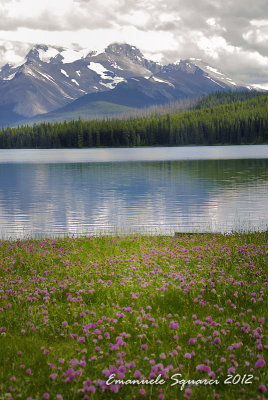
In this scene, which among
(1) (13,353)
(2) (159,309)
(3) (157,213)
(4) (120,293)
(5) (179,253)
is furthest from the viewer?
(3) (157,213)

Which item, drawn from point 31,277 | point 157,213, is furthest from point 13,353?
point 157,213

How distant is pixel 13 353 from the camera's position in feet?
25.9

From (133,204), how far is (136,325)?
118 feet

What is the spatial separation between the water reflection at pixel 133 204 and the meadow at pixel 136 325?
1309 centimetres

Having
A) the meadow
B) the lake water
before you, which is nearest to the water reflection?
the lake water

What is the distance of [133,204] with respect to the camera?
1769 inches

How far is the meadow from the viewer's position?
21.9 feet

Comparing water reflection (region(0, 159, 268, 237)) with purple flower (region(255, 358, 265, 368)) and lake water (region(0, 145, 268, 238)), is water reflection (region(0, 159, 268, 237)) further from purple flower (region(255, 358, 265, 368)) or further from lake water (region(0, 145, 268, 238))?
purple flower (region(255, 358, 265, 368))

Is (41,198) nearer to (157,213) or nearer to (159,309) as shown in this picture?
(157,213)

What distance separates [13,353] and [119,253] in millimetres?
8400

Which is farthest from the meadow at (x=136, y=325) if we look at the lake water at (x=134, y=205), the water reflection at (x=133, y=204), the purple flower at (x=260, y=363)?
the water reflection at (x=133, y=204)

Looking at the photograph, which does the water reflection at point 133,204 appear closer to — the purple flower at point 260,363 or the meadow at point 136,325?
the meadow at point 136,325

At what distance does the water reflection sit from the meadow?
13094 millimetres

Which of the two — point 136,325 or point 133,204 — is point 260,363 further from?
point 133,204
